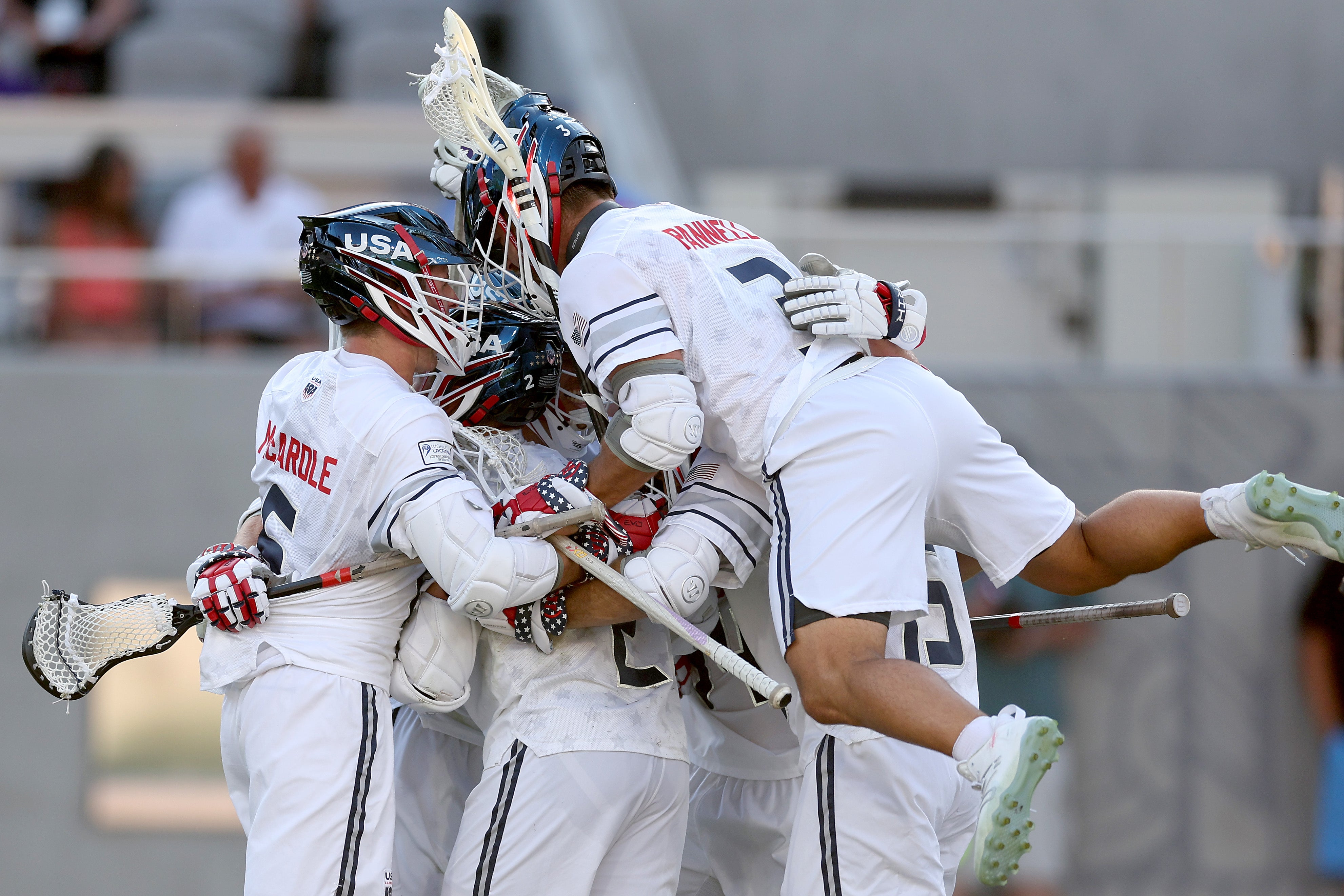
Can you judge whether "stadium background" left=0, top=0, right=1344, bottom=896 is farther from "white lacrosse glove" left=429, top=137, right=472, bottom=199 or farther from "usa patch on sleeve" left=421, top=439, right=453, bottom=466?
"usa patch on sleeve" left=421, top=439, right=453, bottom=466

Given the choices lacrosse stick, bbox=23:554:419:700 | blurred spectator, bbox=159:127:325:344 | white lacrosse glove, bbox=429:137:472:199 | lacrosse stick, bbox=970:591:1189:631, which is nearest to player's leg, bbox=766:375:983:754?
lacrosse stick, bbox=970:591:1189:631

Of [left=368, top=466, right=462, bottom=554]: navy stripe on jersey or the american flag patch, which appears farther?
the american flag patch

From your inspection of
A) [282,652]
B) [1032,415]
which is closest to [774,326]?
[282,652]

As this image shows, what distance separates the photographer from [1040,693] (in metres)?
8.86

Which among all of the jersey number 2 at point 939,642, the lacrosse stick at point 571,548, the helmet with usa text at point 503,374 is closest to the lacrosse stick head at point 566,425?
the helmet with usa text at point 503,374

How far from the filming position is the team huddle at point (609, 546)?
3.84 metres

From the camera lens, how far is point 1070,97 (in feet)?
43.4

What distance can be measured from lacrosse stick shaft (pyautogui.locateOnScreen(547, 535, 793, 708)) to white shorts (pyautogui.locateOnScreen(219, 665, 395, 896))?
621 millimetres

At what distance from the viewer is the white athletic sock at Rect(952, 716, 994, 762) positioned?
10.9ft

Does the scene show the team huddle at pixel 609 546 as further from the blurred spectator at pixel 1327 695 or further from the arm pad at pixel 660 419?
the blurred spectator at pixel 1327 695

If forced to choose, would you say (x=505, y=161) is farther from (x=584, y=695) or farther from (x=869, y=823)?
(x=869, y=823)

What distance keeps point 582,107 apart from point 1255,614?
532 centimetres

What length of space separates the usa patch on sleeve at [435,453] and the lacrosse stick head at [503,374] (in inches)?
20.7

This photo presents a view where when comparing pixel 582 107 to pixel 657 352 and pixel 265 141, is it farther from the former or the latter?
pixel 657 352
